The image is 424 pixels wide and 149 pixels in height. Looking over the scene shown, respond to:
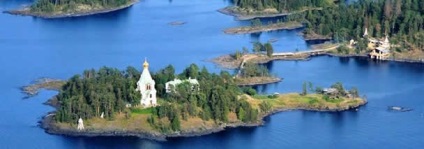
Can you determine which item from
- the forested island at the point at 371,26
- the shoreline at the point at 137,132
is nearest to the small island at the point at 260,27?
the forested island at the point at 371,26

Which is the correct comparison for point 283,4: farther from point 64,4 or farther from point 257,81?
point 257,81

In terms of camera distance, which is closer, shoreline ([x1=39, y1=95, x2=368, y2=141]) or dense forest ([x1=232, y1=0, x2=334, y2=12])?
shoreline ([x1=39, y1=95, x2=368, y2=141])

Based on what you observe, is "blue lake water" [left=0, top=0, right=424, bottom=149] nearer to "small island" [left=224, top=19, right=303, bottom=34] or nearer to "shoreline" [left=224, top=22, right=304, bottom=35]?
"shoreline" [left=224, top=22, right=304, bottom=35]

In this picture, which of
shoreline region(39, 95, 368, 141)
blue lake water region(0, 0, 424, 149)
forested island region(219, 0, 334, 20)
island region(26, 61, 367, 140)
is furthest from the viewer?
forested island region(219, 0, 334, 20)

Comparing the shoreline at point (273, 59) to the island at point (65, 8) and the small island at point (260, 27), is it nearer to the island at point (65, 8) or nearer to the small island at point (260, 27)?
the small island at point (260, 27)

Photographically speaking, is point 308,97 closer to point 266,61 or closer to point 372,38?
point 266,61

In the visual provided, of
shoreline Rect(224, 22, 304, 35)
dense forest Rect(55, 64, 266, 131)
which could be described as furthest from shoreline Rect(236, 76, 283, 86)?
shoreline Rect(224, 22, 304, 35)

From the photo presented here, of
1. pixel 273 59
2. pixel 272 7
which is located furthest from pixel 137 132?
pixel 272 7
